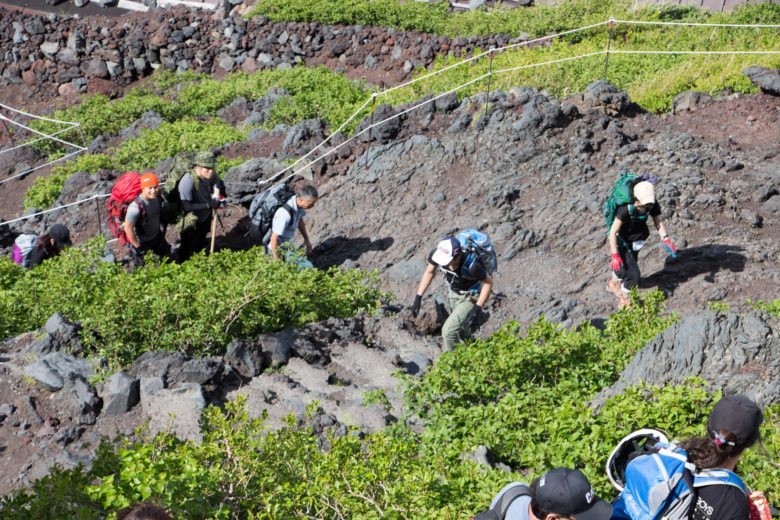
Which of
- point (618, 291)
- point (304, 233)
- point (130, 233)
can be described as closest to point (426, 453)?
point (618, 291)

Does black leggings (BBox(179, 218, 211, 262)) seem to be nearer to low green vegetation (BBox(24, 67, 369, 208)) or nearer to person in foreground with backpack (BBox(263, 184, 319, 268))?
person in foreground with backpack (BBox(263, 184, 319, 268))

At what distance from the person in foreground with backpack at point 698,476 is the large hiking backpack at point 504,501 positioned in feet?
1.52

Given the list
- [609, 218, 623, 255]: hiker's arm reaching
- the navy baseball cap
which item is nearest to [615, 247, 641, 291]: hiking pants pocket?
[609, 218, 623, 255]: hiker's arm reaching

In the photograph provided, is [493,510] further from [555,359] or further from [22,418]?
[22,418]

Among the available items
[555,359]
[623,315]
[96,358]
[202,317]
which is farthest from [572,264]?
[96,358]

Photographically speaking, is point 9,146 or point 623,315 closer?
point 623,315

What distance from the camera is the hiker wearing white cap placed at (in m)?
→ 7.48

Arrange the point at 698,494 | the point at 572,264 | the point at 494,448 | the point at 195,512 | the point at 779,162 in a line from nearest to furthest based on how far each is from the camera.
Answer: the point at 698,494, the point at 195,512, the point at 494,448, the point at 572,264, the point at 779,162

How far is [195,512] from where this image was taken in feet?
15.8

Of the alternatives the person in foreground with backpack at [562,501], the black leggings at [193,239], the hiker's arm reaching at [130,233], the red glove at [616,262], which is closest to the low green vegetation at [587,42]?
the black leggings at [193,239]

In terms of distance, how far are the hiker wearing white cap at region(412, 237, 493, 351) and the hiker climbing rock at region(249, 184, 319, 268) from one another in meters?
1.88

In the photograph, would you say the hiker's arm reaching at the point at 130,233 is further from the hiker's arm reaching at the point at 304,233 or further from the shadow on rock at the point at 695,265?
the shadow on rock at the point at 695,265

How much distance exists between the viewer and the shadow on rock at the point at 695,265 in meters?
9.55

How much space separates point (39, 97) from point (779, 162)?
18043 millimetres
